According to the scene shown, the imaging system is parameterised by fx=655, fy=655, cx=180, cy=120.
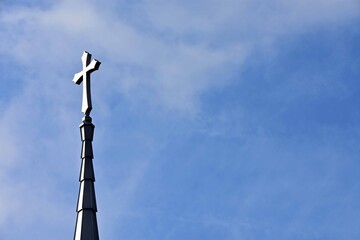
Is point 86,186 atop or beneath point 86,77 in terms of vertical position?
beneath

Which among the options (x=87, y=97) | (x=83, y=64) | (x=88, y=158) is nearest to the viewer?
(x=88, y=158)

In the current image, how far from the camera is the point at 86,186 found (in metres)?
15.3

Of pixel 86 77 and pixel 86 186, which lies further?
pixel 86 77

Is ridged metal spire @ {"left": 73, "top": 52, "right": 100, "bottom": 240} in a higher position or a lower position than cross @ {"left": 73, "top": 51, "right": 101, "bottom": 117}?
lower

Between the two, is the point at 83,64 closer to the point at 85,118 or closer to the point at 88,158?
the point at 85,118

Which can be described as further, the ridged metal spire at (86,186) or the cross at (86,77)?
the cross at (86,77)

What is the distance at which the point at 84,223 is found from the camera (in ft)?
48.1

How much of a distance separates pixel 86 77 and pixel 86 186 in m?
3.79

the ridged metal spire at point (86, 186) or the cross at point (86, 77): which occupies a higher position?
the cross at point (86, 77)

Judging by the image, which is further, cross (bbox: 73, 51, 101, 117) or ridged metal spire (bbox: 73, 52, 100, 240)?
cross (bbox: 73, 51, 101, 117)

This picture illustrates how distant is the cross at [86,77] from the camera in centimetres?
1683

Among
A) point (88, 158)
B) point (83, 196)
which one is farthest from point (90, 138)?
point (83, 196)

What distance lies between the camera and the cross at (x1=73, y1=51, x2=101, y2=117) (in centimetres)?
1683

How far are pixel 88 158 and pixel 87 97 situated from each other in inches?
77.2
